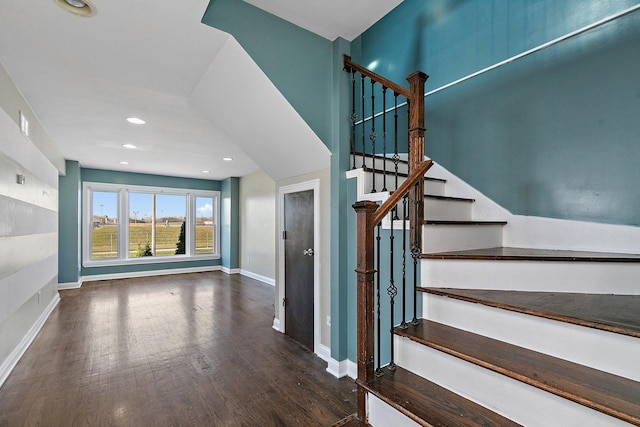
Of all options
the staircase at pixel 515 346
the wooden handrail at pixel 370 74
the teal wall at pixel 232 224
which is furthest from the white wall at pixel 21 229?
the teal wall at pixel 232 224

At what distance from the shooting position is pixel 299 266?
328 centimetres

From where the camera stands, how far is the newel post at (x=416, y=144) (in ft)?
6.12

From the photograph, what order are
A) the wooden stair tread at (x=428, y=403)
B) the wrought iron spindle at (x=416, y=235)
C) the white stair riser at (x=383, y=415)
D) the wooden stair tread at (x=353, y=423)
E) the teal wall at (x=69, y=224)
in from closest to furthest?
the wooden stair tread at (x=428, y=403)
the white stair riser at (x=383, y=415)
the wooden stair tread at (x=353, y=423)
the wrought iron spindle at (x=416, y=235)
the teal wall at (x=69, y=224)

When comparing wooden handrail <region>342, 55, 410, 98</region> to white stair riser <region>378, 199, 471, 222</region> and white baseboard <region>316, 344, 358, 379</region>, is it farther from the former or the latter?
white baseboard <region>316, 344, 358, 379</region>

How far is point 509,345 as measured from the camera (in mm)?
1401

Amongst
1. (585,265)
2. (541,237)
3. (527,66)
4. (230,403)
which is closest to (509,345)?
(585,265)

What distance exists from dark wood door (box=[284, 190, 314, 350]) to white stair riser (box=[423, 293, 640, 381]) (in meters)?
1.62

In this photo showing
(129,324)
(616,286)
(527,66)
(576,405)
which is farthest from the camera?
(129,324)

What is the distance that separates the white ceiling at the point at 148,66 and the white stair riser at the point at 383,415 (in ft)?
6.40

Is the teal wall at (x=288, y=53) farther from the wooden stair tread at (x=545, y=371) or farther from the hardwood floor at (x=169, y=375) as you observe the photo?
the hardwood floor at (x=169, y=375)

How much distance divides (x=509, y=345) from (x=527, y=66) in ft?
6.91

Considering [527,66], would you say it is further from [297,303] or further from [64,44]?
[64,44]

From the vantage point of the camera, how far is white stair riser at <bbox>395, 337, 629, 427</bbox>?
1059mm

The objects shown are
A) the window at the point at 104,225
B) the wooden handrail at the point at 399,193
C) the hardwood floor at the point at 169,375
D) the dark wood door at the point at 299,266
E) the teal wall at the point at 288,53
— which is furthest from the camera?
the window at the point at 104,225
